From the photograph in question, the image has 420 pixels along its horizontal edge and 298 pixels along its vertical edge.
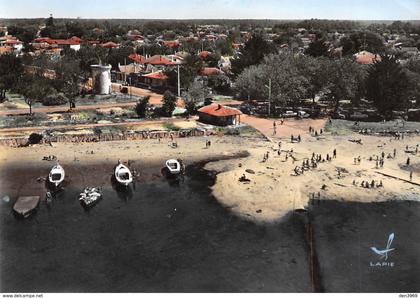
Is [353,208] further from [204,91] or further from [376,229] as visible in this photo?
[204,91]

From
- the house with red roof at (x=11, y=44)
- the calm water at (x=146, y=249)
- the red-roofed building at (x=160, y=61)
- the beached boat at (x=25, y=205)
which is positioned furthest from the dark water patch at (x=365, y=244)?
the house with red roof at (x=11, y=44)

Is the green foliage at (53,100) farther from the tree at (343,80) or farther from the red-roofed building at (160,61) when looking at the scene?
the tree at (343,80)

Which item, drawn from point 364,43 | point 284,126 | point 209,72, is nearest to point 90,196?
point 284,126

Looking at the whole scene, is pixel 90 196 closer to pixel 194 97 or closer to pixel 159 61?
pixel 194 97

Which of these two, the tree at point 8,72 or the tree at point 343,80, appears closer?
the tree at point 343,80

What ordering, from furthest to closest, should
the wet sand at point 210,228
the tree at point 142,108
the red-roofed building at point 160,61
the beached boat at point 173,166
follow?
the red-roofed building at point 160,61, the tree at point 142,108, the beached boat at point 173,166, the wet sand at point 210,228

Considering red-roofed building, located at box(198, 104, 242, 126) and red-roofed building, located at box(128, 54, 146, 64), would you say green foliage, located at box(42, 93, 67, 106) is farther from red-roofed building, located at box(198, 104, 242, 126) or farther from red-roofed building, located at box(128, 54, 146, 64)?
red-roofed building, located at box(128, 54, 146, 64)

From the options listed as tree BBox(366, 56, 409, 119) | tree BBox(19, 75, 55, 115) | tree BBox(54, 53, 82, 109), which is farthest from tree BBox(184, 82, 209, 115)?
tree BBox(366, 56, 409, 119)
